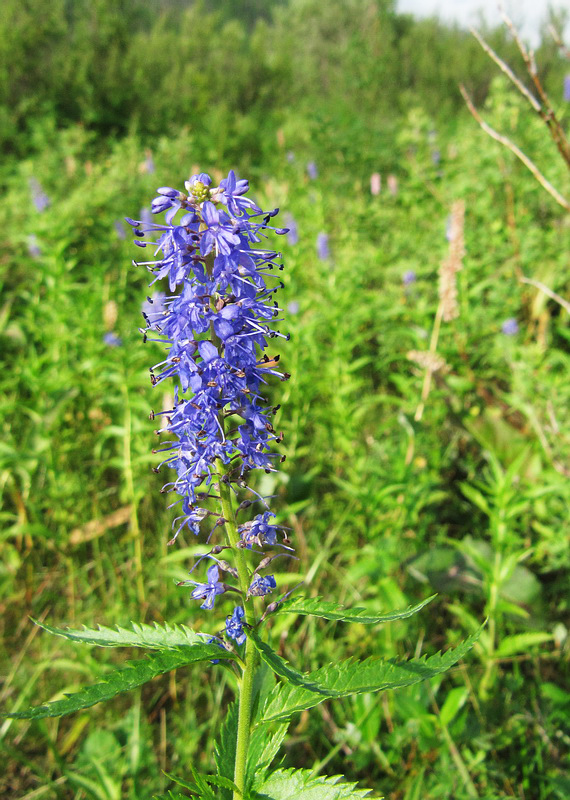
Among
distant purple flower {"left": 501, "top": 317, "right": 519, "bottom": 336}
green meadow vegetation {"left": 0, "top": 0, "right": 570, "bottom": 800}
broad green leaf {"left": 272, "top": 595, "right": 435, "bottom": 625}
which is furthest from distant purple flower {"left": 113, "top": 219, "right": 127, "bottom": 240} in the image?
broad green leaf {"left": 272, "top": 595, "right": 435, "bottom": 625}

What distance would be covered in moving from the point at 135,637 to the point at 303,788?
451mm

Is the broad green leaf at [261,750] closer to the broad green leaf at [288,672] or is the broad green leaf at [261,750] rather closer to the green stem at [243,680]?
the green stem at [243,680]

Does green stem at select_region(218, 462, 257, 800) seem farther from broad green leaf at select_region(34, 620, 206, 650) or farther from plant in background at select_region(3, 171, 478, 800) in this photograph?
broad green leaf at select_region(34, 620, 206, 650)

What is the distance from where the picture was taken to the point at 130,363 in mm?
3299

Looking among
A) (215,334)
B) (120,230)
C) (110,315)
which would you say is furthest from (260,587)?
(120,230)

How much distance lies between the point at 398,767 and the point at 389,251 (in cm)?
505

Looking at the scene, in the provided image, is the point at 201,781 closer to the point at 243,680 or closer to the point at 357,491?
the point at 243,680

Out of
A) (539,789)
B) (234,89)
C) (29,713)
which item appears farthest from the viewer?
(234,89)

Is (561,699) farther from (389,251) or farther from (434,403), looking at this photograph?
(389,251)

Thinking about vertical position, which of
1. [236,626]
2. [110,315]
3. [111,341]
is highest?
[110,315]

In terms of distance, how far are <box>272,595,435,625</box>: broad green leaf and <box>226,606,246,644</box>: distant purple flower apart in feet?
0.29

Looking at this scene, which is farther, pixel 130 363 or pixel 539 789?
pixel 130 363

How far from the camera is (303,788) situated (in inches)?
46.5

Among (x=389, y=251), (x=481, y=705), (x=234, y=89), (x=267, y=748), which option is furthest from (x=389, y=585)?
(x=234, y=89)
